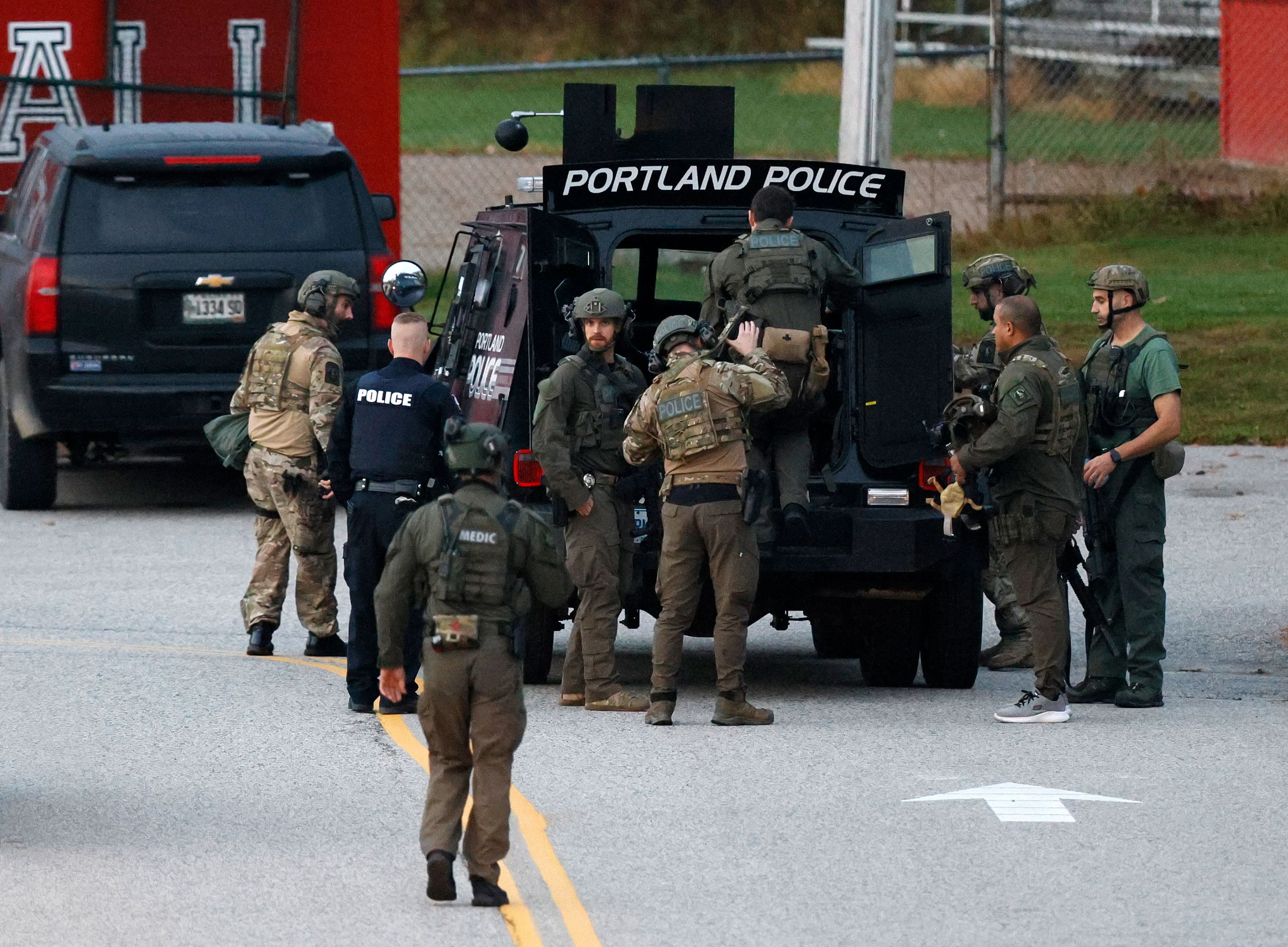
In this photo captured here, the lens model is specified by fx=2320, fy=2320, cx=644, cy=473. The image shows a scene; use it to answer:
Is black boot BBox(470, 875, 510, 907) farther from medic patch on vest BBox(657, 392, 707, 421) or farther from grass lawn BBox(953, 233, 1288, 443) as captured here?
grass lawn BBox(953, 233, 1288, 443)

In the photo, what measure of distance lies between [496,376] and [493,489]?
3.12 m

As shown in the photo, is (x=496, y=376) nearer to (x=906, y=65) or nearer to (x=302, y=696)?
(x=302, y=696)

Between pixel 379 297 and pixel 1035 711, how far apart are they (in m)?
6.25

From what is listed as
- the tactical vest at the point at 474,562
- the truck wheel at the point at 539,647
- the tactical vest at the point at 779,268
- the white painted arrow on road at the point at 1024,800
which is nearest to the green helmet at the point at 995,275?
the tactical vest at the point at 779,268

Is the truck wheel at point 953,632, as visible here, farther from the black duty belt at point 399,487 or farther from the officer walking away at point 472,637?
the officer walking away at point 472,637

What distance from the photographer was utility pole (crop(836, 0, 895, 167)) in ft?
53.7

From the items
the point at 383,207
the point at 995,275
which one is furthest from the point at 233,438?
the point at 383,207

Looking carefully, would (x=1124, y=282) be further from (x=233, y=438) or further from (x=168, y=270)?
(x=168, y=270)

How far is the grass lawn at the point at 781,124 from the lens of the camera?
26.1 m

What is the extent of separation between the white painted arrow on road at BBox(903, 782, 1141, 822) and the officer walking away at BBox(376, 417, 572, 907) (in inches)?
72.6

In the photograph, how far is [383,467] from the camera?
9469 mm

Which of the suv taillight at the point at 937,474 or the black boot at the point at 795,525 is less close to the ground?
the suv taillight at the point at 937,474

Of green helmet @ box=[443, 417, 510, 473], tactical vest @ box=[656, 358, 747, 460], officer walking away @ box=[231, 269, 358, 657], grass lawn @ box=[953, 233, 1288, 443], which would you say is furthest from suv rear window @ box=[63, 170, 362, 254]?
green helmet @ box=[443, 417, 510, 473]

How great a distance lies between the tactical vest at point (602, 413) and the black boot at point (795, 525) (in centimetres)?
75
